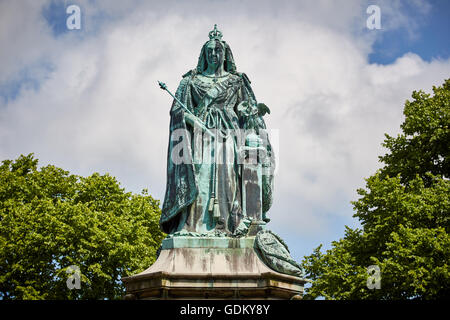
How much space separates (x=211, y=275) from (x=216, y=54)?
507 centimetres

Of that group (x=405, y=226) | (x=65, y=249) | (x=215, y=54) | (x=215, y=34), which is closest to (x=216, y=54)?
(x=215, y=54)

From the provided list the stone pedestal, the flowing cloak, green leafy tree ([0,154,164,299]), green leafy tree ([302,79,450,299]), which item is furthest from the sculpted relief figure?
green leafy tree ([0,154,164,299])

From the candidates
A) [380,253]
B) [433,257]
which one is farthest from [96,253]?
[433,257]

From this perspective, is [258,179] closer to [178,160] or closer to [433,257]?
[178,160]

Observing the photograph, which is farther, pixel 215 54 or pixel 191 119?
pixel 215 54

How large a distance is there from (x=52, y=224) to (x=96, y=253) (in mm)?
2403

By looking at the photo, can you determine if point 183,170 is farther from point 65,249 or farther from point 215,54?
point 65,249

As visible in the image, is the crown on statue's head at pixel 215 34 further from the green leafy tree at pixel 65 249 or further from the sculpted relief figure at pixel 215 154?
the green leafy tree at pixel 65 249

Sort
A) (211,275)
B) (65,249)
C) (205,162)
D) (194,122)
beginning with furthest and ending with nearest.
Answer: (65,249) → (194,122) → (205,162) → (211,275)

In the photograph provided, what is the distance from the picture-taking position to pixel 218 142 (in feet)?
42.5

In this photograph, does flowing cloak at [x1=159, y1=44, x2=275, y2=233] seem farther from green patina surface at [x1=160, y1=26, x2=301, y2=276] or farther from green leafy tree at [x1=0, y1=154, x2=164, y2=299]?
green leafy tree at [x1=0, y1=154, x2=164, y2=299]

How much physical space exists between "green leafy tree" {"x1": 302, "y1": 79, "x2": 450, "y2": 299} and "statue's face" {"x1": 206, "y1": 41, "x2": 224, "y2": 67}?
11.2 metres

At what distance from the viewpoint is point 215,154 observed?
12852mm
